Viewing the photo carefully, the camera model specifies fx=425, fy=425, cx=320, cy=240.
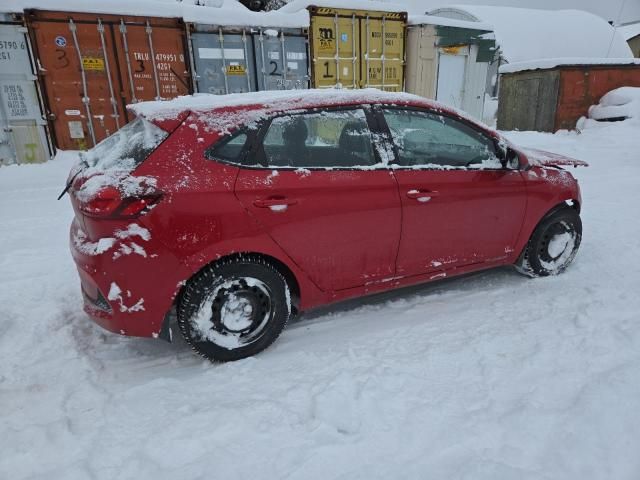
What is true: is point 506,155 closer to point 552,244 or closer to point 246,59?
point 552,244

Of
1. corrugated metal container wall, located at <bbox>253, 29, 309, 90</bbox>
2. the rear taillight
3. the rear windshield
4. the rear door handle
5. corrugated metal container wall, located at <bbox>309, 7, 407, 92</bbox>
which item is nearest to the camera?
the rear taillight

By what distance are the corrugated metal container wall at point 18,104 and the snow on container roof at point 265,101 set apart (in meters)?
6.68

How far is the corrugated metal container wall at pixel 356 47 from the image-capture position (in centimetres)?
948

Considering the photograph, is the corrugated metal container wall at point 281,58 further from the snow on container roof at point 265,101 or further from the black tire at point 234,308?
the black tire at point 234,308

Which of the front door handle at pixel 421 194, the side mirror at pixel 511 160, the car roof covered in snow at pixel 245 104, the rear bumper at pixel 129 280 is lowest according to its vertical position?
the rear bumper at pixel 129 280

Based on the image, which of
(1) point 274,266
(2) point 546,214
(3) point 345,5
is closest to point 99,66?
(3) point 345,5

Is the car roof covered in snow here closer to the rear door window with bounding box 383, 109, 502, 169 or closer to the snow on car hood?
the rear door window with bounding box 383, 109, 502, 169

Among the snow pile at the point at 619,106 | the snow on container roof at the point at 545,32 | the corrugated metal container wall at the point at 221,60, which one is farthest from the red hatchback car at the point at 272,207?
Result: the snow on container roof at the point at 545,32

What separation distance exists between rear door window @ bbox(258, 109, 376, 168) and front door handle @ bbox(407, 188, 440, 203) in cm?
35

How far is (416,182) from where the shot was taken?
9.79 feet

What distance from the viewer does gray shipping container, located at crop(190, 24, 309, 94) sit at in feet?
28.7

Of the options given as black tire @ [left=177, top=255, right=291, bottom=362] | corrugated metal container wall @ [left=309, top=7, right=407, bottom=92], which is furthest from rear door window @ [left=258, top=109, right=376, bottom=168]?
corrugated metal container wall @ [left=309, top=7, right=407, bottom=92]

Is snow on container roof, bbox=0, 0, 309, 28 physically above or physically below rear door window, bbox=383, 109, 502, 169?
above

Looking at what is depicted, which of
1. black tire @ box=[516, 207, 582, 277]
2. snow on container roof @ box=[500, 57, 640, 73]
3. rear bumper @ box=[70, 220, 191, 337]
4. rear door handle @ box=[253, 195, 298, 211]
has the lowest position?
black tire @ box=[516, 207, 582, 277]
